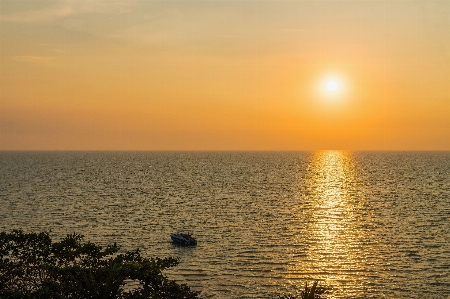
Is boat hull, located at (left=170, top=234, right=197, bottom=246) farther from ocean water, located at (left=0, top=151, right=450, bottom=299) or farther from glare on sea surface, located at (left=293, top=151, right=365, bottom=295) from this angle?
glare on sea surface, located at (left=293, top=151, right=365, bottom=295)

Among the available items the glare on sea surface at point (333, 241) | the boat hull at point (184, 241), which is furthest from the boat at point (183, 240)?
the glare on sea surface at point (333, 241)

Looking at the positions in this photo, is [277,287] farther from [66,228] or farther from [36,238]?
[66,228]

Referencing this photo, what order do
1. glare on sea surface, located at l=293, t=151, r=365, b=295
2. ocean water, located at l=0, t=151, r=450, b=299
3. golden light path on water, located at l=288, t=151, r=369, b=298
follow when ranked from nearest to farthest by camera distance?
1. ocean water, located at l=0, t=151, r=450, b=299
2. golden light path on water, located at l=288, t=151, r=369, b=298
3. glare on sea surface, located at l=293, t=151, r=365, b=295

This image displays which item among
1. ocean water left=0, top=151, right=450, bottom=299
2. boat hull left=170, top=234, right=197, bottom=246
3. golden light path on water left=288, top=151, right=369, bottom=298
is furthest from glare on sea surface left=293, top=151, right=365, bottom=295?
boat hull left=170, top=234, right=197, bottom=246

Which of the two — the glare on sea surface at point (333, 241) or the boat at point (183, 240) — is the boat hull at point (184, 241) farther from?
the glare on sea surface at point (333, 241)

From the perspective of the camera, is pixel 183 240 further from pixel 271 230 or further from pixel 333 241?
pixel 333 241

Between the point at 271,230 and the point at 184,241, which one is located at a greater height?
the point at 271,230

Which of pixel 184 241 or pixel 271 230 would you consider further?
pixel 271 230

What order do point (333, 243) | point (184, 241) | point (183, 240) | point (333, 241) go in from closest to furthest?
point (184, 241) → point (183, 240) → point (333, 243) → point (333, 241)

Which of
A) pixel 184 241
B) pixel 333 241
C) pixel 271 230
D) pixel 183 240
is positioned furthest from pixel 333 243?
pixel 183 240

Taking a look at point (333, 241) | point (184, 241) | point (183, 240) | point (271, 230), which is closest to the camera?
point (184, 241)

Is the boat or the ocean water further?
the boat

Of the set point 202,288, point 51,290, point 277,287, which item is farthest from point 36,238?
point 277,287

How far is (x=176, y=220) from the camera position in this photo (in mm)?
91625
